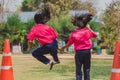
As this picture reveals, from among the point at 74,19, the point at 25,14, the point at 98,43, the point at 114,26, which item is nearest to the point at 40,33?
the point at 74,19

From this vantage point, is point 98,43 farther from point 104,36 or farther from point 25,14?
point 25,14

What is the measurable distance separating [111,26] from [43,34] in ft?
112

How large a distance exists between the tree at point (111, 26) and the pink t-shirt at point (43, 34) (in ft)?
107

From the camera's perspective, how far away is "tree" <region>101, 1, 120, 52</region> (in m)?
41.3

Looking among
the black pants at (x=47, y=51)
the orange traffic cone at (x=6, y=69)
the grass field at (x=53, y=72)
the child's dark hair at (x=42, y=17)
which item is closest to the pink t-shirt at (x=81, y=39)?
the black pants at (x=47, y=51)

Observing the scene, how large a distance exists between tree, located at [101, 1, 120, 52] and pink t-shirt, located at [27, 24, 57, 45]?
32519mm

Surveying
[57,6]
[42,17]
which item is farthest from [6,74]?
[57,6]

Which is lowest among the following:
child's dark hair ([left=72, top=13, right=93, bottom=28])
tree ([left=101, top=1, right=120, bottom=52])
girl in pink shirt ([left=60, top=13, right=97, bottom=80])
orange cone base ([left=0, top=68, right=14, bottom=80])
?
tree ([left=101, top=1, right=120, bottom=52])

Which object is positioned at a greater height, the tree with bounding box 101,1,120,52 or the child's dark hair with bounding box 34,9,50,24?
the child's dark hair with bounding box 34,9,50,24

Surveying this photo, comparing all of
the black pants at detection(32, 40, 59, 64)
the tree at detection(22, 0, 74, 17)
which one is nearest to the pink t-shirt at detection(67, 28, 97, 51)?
the black pants at detection(32, 40, 59, 64)

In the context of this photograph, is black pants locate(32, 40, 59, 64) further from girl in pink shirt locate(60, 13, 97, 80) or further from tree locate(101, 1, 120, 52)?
tree locate(101, 1, 120, 52)

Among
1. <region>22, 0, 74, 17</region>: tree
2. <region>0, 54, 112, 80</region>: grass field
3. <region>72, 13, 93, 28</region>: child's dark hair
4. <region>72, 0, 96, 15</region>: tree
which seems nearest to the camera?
<region>72, 13, 93, 28</region>: child's dark hair

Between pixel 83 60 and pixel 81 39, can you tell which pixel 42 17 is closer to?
pixel 81 39

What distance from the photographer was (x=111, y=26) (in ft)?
139
